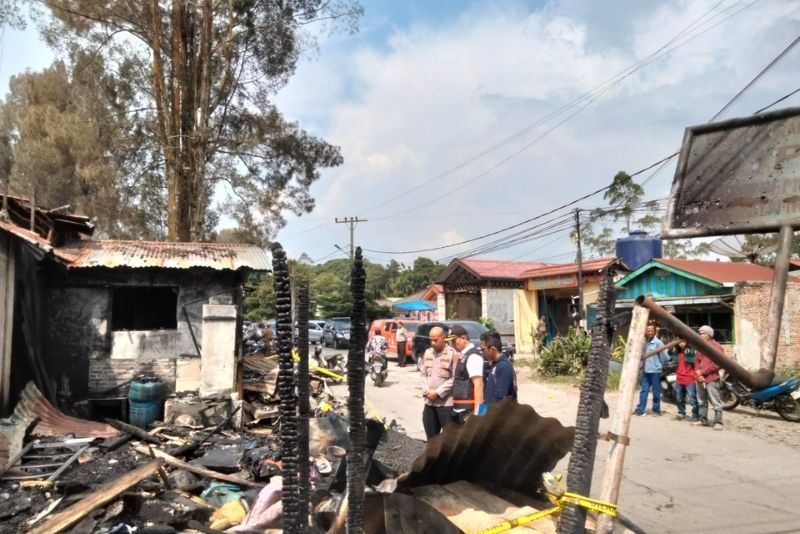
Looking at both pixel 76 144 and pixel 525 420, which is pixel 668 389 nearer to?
pixel 525 420

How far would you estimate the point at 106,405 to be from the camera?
11.0 metres

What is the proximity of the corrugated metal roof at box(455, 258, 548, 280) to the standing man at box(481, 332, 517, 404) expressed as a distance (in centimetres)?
2250

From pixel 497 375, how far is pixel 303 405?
3.96 meters

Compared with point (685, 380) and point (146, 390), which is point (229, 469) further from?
point (685, 380)

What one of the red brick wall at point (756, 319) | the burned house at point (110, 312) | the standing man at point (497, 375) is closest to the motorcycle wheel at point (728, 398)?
the red brick wall at point (756, 319)

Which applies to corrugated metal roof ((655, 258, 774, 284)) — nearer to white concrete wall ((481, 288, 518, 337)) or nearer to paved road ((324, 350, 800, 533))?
paved road ((324, 350, 800, 533))

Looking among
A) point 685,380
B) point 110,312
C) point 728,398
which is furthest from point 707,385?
point 110,312

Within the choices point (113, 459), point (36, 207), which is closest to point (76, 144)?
point (36, 207)

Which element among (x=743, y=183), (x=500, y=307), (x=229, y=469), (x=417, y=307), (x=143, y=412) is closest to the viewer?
(x=743, y=183)

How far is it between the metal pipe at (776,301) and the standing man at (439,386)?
4443 mm

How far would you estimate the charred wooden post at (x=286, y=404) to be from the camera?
7.80 ft

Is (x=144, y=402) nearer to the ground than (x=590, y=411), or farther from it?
nearer to the ground

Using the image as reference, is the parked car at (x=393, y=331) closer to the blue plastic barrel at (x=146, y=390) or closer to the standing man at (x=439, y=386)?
the blue plastic barrel at (x=146, y=390)

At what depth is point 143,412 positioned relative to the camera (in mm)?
10203
